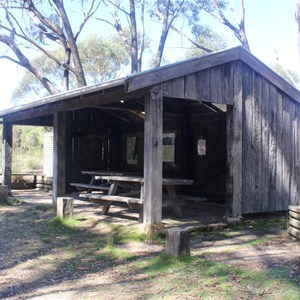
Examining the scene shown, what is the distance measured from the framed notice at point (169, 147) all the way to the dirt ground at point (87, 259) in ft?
11.8

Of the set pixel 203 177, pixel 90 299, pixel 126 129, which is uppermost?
pixel 126 129

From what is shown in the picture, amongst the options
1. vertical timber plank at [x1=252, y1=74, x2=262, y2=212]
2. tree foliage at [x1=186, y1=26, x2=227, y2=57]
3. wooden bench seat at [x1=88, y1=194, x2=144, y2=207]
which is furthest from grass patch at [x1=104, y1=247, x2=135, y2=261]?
tree foliage at [x1=186, y1=26, x2=227, y2=57]

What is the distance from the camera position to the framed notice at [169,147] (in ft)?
37.4

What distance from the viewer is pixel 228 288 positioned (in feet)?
13.3

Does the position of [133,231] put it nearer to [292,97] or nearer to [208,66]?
[208,66]

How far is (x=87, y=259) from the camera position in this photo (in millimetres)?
5516

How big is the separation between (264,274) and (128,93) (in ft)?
11.8

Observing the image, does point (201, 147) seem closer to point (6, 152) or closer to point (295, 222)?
point (295, 222)

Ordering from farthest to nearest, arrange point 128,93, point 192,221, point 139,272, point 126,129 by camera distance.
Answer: point 126,129, point 192,221, point 128,93, point 139,272

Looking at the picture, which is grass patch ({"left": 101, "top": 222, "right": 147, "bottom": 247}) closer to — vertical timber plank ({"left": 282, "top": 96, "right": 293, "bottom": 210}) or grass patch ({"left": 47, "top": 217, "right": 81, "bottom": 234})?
grass patch ({"left": 47, "top": 217, "right": 81, "bottom": 234})

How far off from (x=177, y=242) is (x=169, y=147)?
663cm

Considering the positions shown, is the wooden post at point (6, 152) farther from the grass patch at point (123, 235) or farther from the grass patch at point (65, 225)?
the grass patch at point (123, 235)

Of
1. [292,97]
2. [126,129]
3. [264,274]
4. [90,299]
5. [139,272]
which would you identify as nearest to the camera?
[90,299]

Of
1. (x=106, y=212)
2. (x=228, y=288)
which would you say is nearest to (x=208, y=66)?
(x=106, y=212)
